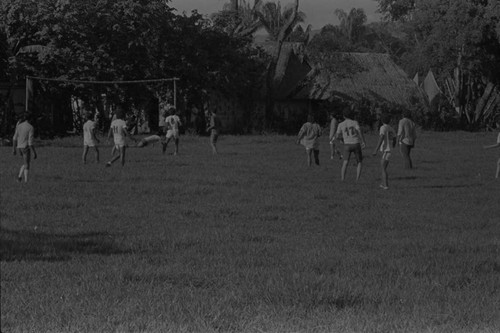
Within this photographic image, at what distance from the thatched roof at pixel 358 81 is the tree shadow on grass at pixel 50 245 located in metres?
42.0

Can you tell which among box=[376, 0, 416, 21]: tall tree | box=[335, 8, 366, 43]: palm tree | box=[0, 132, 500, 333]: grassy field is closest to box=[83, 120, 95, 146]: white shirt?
box=[0, 132, 500, 333]: grassy field

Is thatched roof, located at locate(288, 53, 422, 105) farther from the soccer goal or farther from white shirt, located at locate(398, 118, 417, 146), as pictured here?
white shirt, located at locate(398, 118, 417, 146)

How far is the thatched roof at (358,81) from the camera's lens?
52.4 metres

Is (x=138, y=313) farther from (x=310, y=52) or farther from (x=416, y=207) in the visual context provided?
(x=310, y=52)

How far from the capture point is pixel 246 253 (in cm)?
984

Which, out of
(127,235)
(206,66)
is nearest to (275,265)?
(127,235)

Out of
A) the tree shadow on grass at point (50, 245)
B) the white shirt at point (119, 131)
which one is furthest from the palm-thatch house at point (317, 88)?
the tree shadow on grass at point (50, 245)

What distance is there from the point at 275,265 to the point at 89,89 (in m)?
33.2

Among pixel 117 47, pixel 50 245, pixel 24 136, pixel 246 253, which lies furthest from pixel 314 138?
pixel 117 47

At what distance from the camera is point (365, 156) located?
2998 cm

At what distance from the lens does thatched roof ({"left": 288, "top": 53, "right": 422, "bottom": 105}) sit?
52.4 meters

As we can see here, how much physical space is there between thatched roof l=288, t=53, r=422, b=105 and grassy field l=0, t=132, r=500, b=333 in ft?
104

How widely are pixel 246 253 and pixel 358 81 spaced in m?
47.0

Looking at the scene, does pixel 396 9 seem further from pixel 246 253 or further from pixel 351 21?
pixel 246 253
